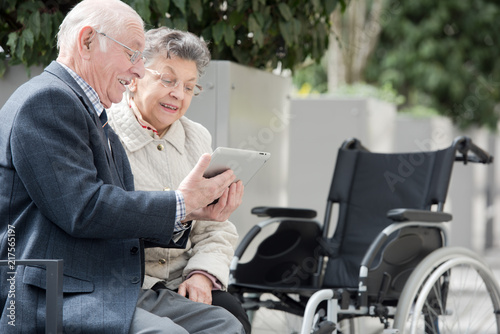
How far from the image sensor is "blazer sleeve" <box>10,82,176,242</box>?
1.98 m

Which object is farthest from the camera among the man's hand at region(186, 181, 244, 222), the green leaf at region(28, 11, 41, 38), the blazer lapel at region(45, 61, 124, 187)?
the green leaf at region(28, 11, 41, 38)

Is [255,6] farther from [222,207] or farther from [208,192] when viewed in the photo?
[208,192]

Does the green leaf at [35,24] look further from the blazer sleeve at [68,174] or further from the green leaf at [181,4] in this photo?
the blazer sleeve at [68,174]

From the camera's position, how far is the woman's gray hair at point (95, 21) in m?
2.16

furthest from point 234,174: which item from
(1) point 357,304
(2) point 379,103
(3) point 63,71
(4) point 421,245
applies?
(2) point 379,103

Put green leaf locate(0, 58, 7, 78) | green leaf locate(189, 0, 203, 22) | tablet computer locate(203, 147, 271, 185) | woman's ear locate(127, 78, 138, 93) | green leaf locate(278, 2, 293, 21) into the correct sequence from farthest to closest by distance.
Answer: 1. green leaf locate(278, 2, 293, 21)
2. green leaf locate(189, 0, 203, 22)
3. green leaf locate(0, 58, 7, 78)
4. woman's ear locate(127, 78, 138, 93)
5. tablet computer locate(203, 147, 271, 185)

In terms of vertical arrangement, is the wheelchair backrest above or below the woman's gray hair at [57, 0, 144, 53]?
below

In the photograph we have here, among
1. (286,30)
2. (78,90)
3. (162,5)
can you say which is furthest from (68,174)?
(286,30)

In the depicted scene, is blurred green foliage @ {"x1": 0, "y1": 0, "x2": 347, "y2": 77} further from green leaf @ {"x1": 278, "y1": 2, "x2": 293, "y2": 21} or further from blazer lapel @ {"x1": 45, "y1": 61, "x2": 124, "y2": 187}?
blazer lapel @ {"x1": 45, "y1": 61, "x2": 124, "y2": 187}

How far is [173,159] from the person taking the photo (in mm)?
2699

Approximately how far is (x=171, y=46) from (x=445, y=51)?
513 inches

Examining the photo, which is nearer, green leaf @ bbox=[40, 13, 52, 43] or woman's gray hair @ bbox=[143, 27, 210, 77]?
woman's gray hair @ bbox=[143, 27, 210, 77]

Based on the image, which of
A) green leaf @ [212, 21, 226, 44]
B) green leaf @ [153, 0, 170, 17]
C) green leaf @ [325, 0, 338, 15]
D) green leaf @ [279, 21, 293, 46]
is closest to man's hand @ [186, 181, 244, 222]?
green leaf @ [153, 0, 170, 17]

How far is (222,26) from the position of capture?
3518 millimetres
